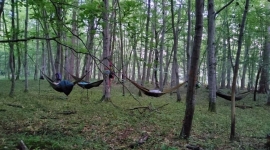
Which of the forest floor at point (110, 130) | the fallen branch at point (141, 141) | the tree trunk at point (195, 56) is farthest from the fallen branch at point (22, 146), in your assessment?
the tree trunk at point (195, 56)

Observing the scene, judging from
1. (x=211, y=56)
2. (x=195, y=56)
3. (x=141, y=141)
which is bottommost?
(x=141, y=141)

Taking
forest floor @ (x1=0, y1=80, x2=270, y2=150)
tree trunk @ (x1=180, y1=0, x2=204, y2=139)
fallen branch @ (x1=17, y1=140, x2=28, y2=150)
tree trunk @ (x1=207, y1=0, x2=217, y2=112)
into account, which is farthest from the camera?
tree trunk @ (x1=207, y1=0, x2=217, y2=112)

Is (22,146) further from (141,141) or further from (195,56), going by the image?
(195,56)

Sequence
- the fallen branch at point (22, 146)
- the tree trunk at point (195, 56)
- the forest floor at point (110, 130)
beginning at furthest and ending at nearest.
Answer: the tree trunk at point (195, 56)
the forest floor at point (110, 130)
the fallen branch at point (22, 146)

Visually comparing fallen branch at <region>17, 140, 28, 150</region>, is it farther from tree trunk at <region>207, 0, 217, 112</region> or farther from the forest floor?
A: tree trunk at <region>207, 0, 217, 112</region>

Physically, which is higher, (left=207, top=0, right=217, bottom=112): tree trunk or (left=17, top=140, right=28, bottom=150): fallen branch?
(left=207, top=0, right=217, bottom=112): tree trunk

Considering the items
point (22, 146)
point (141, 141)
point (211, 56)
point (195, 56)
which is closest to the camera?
point (22, 146)

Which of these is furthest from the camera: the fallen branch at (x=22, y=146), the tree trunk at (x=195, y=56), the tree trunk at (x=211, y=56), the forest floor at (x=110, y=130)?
the tree trunk at (x=211, y=56)

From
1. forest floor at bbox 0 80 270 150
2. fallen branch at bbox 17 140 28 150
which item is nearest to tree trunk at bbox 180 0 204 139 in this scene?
forest floor at bbox 0 80 270 150

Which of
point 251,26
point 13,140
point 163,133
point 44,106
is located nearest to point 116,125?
point 163,133

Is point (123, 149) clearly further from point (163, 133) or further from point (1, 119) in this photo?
point (1, 119)

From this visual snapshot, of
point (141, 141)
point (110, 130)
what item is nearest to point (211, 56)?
point (110, 130)

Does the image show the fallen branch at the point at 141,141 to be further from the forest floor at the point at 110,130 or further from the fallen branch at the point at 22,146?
the fallen branch at the point at 22,146

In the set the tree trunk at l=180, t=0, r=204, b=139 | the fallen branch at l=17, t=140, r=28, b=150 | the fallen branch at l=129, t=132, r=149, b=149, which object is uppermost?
the tree trunk at l=180, t=0, r=204, b=139
